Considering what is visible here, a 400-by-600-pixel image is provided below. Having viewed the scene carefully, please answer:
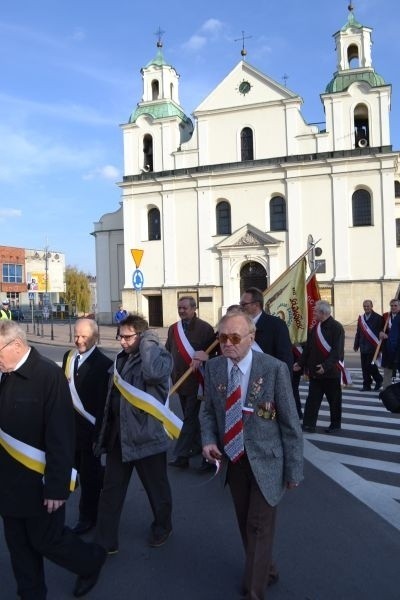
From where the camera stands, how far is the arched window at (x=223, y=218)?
117 feet

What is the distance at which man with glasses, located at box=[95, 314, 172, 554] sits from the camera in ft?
14.2

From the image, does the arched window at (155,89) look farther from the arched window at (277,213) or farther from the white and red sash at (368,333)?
the white and red sash at (368,333)

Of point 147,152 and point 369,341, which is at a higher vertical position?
point 147,152

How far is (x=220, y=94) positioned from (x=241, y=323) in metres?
34.8

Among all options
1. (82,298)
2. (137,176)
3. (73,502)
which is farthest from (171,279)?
(82,298)

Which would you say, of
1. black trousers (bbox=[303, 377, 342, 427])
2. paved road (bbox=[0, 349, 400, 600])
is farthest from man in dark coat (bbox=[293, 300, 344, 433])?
paved road (bbox=[0, 349, 400, 600])

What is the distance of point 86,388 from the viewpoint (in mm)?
4680

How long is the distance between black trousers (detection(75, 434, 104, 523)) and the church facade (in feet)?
93.4

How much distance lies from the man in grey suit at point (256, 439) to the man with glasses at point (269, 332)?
108 inches

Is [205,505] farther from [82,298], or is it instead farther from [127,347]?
[82,298]

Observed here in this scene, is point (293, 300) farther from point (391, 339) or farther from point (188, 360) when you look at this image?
point (391, 339)

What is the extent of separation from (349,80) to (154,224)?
15.0 metres

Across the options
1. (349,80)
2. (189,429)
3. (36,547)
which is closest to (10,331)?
(36,547)

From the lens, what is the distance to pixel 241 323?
3.50 meters
